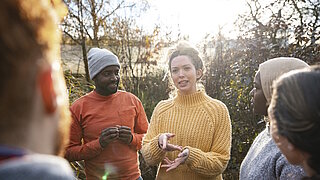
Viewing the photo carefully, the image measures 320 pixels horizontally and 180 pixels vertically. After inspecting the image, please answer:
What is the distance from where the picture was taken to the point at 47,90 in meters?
0.77

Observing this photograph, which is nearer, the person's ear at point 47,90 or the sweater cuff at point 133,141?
the person's ear at point 47,90

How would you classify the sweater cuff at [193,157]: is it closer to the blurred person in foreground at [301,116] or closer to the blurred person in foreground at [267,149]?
the blurred person in foreground at [267,149]

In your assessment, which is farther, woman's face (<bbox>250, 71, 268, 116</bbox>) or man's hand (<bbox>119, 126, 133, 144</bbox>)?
man's hand (<bbox>119, 126, 133, 144</bbox>)

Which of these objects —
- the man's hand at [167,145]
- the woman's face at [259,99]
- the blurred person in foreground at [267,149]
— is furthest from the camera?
the man's hand at [167,145]

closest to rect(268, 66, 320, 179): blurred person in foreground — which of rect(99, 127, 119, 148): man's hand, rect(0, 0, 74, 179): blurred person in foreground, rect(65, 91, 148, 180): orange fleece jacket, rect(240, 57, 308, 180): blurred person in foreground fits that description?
rect(240, 57, 308, 180): blurred person in foreground

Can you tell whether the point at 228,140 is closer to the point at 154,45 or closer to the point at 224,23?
the point at 224,23

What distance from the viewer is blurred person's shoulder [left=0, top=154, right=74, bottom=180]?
0.72 m

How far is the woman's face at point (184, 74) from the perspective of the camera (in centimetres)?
286

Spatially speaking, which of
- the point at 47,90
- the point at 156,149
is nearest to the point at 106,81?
the point at 156,149

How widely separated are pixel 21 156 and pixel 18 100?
11 centimetres

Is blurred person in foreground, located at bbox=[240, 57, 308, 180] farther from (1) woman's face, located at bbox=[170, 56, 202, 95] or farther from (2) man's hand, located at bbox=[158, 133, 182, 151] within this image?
(1) woman's face, located at bbox=[170, 56, 202, 95]

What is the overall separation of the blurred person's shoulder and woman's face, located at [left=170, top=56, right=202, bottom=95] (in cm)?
213

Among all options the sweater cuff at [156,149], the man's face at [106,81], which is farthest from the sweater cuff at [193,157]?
the man's face at [106,81]

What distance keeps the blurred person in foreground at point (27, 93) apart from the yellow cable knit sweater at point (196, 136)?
1859mm
